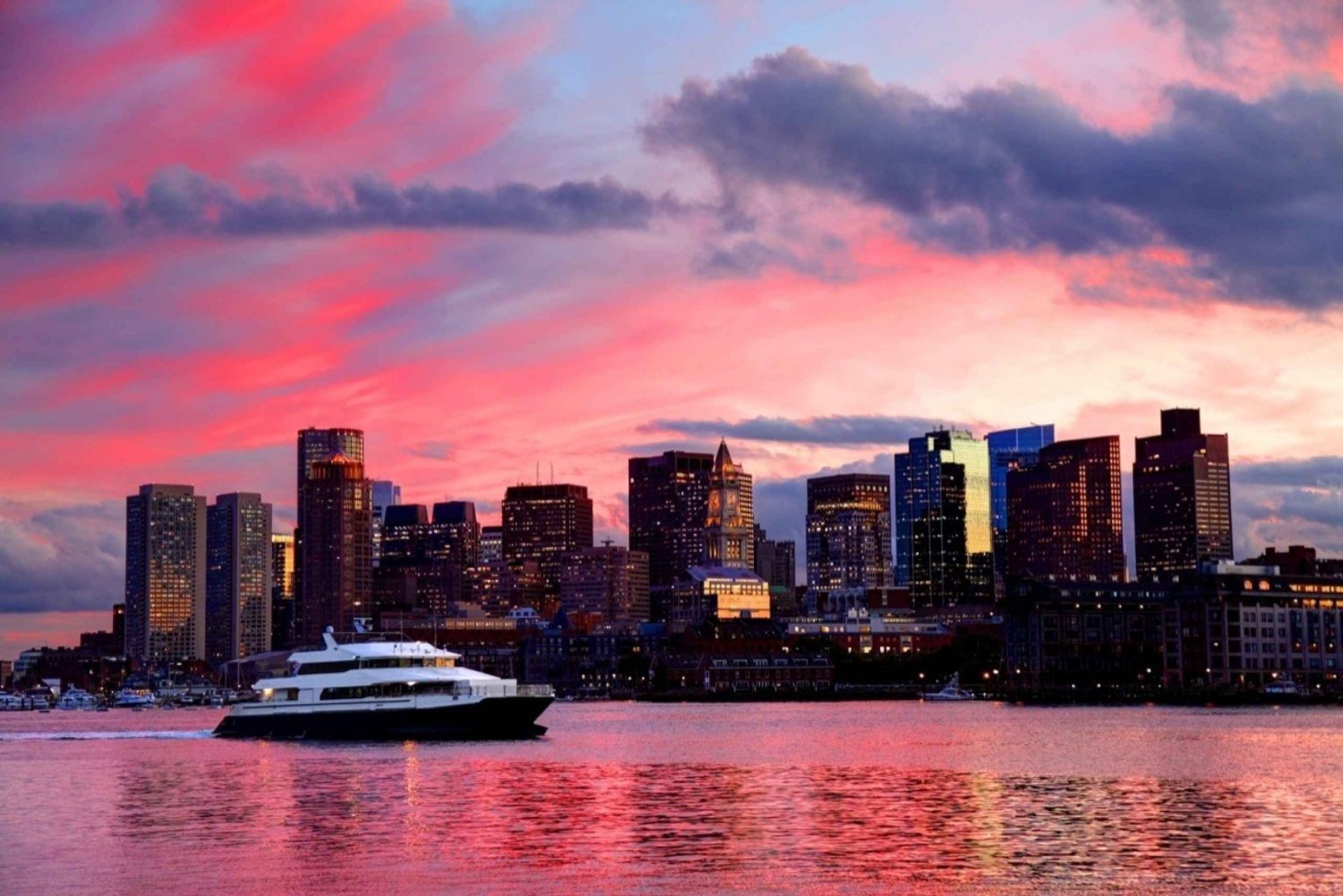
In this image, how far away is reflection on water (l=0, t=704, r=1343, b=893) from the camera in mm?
60375

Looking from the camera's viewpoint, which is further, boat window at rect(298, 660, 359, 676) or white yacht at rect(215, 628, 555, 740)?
boat window at rect(298, 660, 359, 676)

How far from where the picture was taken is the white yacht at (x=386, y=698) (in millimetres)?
133875

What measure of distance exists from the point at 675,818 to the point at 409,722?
191 ft

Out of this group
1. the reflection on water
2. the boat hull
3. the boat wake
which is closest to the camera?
the reflection on water

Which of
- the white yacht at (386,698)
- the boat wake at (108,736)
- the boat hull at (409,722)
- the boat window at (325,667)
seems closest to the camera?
the boat hull at (409,722)

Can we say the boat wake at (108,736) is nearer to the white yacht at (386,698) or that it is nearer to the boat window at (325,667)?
the boat window at (325,667)

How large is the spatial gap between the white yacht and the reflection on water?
272 centimetres

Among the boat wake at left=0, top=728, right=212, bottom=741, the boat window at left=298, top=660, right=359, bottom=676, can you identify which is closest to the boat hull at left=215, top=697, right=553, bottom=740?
the boat window at left=298, top=660, right=359, bottom=676

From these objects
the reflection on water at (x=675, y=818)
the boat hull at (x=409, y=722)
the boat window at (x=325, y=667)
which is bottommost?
the reflection on water at (x=675, y=818)

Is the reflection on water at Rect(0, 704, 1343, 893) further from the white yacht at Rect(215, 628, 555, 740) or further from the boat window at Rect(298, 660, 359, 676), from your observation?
the boat window at Rect(298, 660, 359, 676)

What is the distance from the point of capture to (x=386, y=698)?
440 feet

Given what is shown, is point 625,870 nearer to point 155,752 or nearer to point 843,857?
point 843,857

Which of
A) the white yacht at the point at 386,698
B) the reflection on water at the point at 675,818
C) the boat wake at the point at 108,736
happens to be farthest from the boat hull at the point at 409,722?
the boat wake at the point at 108,736

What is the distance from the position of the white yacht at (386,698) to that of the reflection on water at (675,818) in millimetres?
2724
